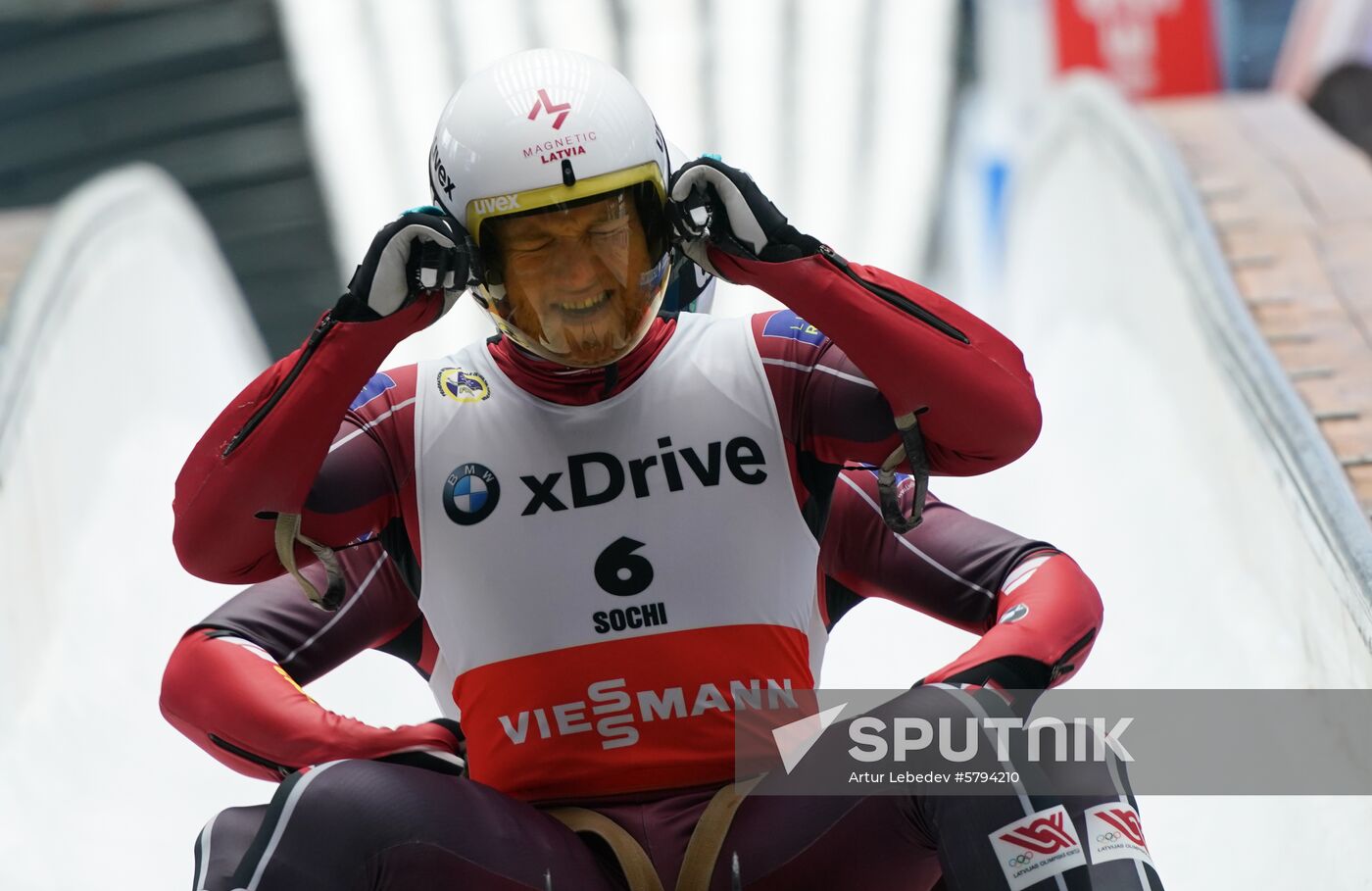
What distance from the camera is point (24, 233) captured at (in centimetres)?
526

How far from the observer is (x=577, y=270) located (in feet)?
6.73

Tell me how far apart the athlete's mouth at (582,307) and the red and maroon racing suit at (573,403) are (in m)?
0.15

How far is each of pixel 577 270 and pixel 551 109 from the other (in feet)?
0.71

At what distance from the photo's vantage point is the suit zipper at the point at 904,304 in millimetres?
2043

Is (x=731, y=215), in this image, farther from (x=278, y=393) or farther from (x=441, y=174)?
(x=278, y=393)

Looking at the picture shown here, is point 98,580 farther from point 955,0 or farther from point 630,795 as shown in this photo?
point 955,0

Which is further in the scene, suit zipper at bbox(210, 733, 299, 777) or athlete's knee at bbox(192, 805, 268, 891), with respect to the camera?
suit zipper at bbox(210, 733, 299, 777)

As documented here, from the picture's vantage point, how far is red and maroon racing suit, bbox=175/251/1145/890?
1.79m

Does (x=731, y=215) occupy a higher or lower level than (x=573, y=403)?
higher

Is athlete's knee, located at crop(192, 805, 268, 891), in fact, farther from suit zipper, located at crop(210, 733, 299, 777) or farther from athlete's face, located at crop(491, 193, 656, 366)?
athlete's face, located at crop(491, 193, 656, 366)

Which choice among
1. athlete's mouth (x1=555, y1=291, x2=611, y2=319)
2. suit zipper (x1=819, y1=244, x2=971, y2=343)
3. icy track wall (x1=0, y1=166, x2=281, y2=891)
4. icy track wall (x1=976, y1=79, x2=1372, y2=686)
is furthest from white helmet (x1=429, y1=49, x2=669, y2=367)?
icy track wall (x1=0, y1=166, x2=281, y2=891)

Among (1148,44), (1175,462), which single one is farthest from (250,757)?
(1148,44)

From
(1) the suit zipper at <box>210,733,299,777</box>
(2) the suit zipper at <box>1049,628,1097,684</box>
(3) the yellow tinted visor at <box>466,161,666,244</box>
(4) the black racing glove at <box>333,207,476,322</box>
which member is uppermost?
(3) the yellow tinted visor at <box>466,161,666,244</box>

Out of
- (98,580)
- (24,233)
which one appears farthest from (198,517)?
(24,233)
